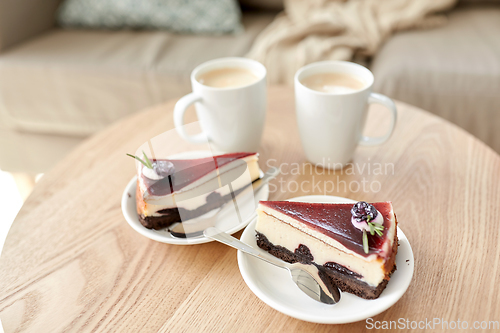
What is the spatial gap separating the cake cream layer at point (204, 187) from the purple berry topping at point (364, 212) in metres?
0.24

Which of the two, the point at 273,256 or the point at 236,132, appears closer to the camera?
the point at 273,256

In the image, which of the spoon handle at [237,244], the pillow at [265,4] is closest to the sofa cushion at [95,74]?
the pillow at [265,4]

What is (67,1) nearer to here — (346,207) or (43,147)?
(43,147)

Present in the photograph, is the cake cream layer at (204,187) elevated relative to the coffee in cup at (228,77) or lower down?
lower down

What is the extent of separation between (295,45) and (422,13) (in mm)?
494

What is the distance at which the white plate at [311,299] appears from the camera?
51cm

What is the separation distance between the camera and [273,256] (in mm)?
636

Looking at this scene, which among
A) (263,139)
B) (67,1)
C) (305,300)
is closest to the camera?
(305,300)

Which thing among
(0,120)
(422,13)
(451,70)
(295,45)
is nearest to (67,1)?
(0,120)

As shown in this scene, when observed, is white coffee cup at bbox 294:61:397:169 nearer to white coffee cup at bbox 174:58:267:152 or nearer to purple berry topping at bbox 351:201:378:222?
white coffee cup at bbox 174:58:267:152

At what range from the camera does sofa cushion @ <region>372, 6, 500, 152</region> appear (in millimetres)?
1249

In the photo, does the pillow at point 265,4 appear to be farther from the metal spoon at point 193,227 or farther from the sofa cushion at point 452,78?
the metal spoon at point 193,227

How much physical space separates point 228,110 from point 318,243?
35 cm

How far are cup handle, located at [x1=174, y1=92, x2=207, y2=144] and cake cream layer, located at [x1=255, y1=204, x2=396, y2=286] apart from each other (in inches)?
11.4
